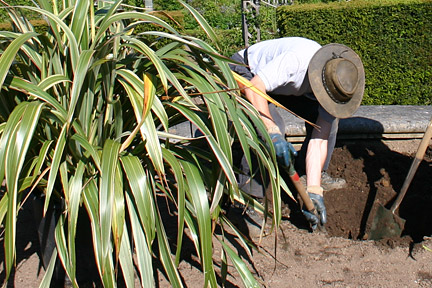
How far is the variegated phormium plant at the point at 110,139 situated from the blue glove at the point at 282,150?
1.63 feet

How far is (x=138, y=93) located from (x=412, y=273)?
170 centimetres

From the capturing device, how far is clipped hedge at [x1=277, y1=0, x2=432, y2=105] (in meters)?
6.36

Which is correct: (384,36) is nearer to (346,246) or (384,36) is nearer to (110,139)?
(346,246)

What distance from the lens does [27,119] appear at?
211 centimetres

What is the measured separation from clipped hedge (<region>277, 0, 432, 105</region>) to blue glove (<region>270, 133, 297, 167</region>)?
3711 millimetres

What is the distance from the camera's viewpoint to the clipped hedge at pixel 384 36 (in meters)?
6.36

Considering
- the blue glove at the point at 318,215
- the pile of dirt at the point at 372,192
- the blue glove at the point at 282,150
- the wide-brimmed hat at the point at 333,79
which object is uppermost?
the wide-brimmed hat at the point at 333,79

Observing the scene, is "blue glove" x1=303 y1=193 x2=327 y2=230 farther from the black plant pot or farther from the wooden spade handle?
the black plant pot

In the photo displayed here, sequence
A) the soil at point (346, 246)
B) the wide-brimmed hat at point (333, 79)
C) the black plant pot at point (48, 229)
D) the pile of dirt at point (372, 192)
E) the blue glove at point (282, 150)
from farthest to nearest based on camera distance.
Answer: the pile of dirt at point (372, 192) < the wide-brimmed hat at point (333, 79) < the blue glove at point (282, 150) < the soil at point (346, 246) < the black plant pot at point (48, 229)

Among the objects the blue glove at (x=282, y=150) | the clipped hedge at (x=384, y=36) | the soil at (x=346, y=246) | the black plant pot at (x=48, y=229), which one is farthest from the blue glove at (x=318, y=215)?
the clipped hedge at (x=384, y=36)

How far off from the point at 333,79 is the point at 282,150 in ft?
1.75

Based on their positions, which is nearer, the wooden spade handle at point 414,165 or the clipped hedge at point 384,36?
the wooden spade handle at point 414,165

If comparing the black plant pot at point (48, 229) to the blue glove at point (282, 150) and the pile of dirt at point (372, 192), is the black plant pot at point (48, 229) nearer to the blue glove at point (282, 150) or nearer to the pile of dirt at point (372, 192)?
the blue glove at point (282, 150)

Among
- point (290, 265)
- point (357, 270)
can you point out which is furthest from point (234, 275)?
point (357, 270)
